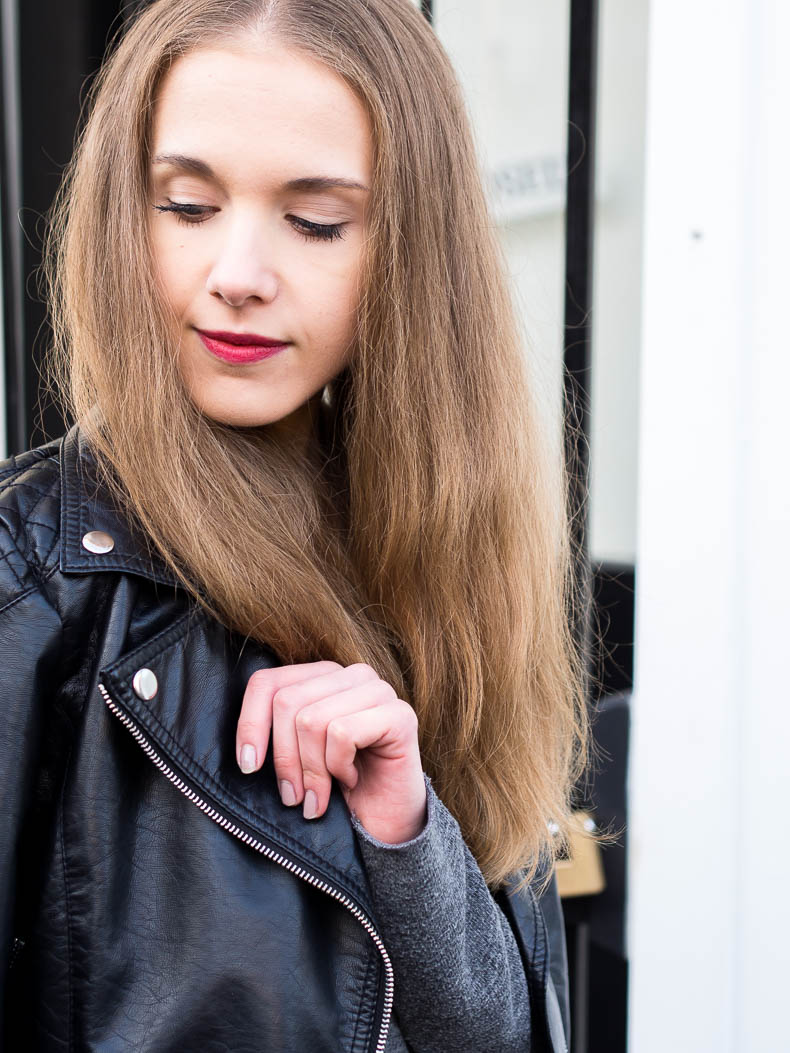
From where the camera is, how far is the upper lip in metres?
0.88

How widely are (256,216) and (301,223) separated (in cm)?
5


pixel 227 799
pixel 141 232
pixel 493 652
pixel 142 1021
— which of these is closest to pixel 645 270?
pixel 493 652

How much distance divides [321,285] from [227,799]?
1.51 feet

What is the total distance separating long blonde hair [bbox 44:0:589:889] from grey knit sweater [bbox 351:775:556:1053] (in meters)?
0.11

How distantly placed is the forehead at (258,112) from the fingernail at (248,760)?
0.48 meters

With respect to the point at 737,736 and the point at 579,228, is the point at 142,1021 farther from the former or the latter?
the point at 579,228

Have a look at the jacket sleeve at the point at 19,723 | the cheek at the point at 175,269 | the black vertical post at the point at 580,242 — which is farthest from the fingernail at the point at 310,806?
the black vertical post at the point at 580,242

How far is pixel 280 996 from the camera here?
0.75 m

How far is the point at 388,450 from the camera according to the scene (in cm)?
103

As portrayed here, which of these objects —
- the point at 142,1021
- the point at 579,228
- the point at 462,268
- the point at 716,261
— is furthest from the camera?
the point at 579,228

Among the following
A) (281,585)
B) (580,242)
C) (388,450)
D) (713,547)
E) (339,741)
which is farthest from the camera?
(580,242)

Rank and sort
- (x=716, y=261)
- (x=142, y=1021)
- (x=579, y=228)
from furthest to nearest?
1. (x=579, y=228)
2. (x=716, y=261)
3. (x=142, y=1021)

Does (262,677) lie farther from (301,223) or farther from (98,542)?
(301,223)

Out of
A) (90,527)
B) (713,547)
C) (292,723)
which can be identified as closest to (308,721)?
(292,723)
